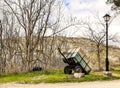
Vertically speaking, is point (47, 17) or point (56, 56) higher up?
point (47, 17)

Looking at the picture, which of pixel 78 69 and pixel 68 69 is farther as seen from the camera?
pixel 68 69

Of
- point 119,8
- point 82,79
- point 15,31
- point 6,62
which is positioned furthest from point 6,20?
point 82,79

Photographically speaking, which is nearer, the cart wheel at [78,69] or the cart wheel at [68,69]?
the cart wheel at [78,69]

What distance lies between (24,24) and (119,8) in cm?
957


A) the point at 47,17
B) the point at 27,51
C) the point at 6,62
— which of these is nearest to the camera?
the point at 27,51

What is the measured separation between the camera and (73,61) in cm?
2491

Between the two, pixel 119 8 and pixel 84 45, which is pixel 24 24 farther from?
pixel 84 45

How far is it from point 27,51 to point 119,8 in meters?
10.1

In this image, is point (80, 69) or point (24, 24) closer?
point (80, 69)

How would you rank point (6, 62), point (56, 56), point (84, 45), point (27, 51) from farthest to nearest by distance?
1. point (84, 45)
2. point (56, 56)
3. point (6, 62)
4. point (27, 51)

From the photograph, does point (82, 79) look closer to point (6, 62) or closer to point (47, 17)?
point (47, 17)

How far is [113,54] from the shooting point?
60.0m

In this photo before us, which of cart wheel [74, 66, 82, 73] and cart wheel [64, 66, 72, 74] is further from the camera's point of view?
cart wheel [64, 66, 72, 74]

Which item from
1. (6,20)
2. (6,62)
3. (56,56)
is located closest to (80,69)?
(6,62)
